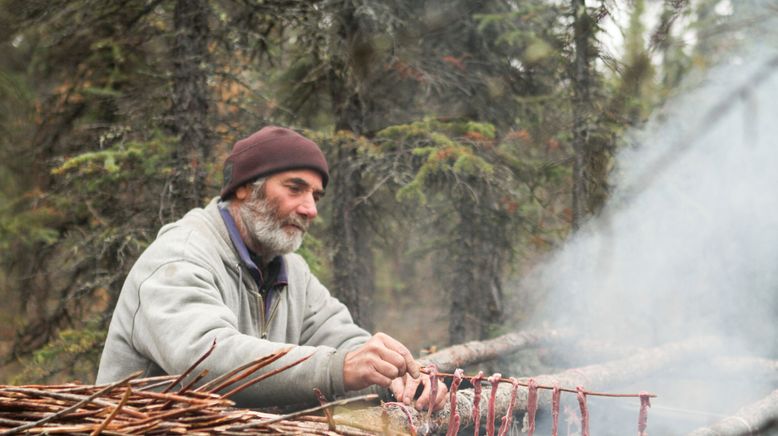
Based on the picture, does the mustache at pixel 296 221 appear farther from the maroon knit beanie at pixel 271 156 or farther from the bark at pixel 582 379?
the bark at pixel 582 379

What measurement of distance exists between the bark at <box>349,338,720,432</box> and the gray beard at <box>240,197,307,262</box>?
888 mm

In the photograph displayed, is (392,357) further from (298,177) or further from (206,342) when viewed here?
(298,177)

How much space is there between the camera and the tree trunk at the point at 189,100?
20.0ft

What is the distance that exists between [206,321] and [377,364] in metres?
0.68

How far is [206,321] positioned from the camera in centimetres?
251

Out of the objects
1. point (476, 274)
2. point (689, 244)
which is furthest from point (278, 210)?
point (476, 274)

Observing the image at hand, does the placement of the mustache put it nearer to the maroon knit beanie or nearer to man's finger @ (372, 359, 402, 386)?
the maroon knit beanie

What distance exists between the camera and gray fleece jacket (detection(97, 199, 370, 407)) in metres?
2.44

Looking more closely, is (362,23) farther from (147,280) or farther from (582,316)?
(147,280)

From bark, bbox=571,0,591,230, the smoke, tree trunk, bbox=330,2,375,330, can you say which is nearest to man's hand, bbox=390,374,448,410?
the smoke

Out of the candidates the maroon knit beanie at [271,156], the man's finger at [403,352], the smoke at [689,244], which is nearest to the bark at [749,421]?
the man's finger at [403,352]

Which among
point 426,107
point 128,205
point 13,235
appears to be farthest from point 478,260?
point 13,235

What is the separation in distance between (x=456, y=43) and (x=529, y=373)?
15.8ft

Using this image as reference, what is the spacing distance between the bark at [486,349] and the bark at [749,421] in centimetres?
179
